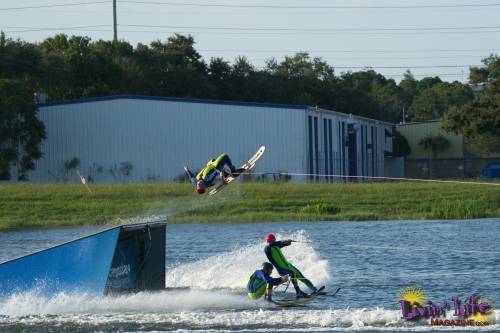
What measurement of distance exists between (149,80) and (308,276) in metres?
69.5

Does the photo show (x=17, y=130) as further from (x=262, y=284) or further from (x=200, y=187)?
(x=262, y=284)

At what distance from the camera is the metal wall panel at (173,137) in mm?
63219

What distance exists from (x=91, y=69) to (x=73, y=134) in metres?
23.9

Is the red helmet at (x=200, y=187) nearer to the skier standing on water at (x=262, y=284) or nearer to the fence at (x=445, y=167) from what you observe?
the skier standing on water at (x=262, y=284)

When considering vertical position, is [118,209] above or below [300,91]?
below

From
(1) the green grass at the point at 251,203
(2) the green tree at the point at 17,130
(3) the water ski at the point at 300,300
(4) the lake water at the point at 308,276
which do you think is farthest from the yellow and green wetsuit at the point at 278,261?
(2) the green tree at the point at 17,130

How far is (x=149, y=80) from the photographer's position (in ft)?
312

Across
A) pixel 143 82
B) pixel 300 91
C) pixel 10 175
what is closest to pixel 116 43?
pixel 143 82

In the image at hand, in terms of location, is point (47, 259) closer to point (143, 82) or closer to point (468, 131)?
point (468, 131)

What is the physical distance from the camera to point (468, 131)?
7106 cm

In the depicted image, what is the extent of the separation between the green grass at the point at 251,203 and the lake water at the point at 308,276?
3628 millimetres

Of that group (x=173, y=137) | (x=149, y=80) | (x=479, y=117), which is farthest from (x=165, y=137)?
(x=149, y=80)

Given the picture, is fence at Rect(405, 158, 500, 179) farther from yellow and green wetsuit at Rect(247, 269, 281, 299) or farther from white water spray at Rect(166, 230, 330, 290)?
yellow and green wetsuit at Rect(247, 269, 281, 299)

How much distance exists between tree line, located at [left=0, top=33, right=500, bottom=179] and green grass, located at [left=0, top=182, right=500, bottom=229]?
11.5m
